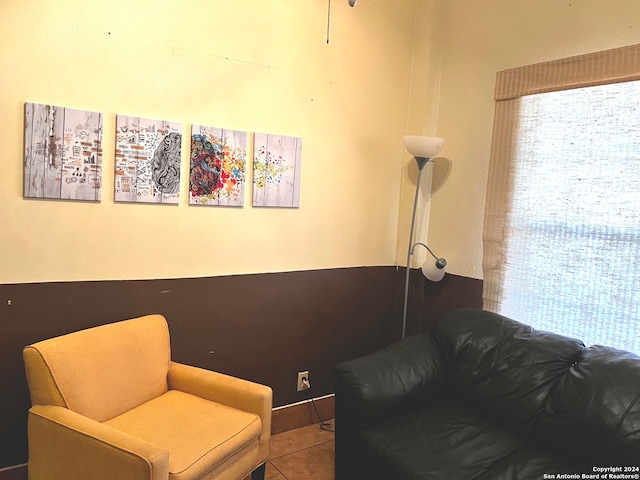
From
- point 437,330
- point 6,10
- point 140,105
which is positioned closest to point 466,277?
point 437,330

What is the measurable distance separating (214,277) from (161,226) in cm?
41

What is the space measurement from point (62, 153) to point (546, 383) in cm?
246

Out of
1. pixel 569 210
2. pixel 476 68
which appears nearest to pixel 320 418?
pixel 569 210

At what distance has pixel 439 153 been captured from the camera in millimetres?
3281

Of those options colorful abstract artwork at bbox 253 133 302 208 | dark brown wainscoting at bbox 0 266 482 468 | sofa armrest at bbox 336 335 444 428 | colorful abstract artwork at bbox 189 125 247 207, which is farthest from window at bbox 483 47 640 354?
colorful abstract artwork at bbox 189 125 247 207

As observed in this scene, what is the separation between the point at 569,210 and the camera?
2562mm

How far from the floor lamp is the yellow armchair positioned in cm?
141

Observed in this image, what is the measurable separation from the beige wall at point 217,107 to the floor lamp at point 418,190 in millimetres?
→ 210

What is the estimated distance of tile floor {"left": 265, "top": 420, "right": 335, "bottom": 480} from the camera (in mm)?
2582

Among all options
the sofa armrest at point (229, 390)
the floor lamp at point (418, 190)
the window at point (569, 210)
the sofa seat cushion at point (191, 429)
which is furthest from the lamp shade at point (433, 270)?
the sofa seat cushion at point (191, 429)

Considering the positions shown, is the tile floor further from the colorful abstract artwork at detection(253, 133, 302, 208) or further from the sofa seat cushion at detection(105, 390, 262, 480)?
the colorful abstract artwork at detection(253, 133, 302, 208)

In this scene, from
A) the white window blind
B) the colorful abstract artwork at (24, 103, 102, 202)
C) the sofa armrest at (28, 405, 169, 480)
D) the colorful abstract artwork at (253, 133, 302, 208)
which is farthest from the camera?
the colorful abstract artwork at (253, 133, 302, 208)

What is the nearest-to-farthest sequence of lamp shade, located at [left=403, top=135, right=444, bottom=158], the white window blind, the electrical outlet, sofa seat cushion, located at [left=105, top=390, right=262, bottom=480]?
sofa seat cushion, located at [left=105, top=390, right=262, bottom=480], the white window blind, lamp shade, located at [left=403, top=135, right=444, bottom=158], the electrical outlet

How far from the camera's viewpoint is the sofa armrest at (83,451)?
1.64 m
